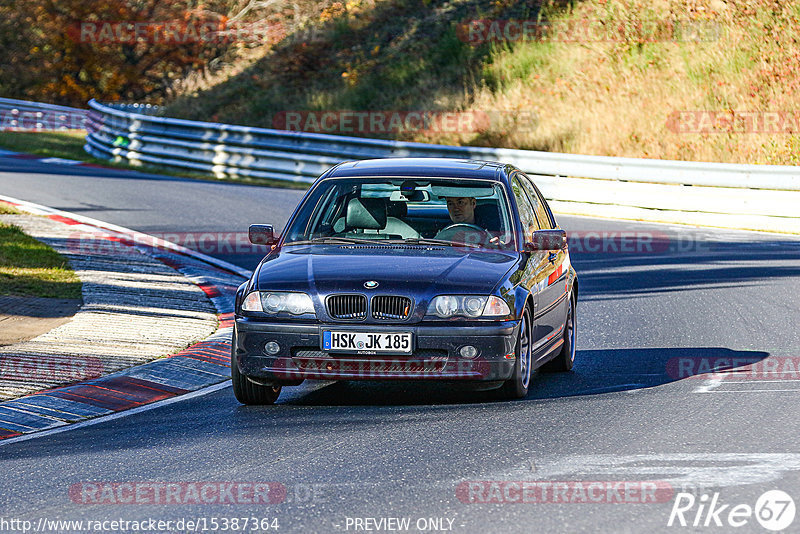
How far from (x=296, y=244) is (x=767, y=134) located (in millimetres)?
→ 18329

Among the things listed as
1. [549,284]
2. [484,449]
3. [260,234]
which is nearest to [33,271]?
[260,234]

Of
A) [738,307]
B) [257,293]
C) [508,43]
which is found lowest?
[738,307]

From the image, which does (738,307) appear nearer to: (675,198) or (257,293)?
(257,293)

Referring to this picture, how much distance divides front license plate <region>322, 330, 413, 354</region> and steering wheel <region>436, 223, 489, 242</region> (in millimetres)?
1307

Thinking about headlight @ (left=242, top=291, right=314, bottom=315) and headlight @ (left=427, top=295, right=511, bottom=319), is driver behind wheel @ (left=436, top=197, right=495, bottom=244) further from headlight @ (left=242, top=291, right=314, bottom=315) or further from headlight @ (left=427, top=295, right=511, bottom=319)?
headlight @ (left=242, top=291, right=314, bottom=315)

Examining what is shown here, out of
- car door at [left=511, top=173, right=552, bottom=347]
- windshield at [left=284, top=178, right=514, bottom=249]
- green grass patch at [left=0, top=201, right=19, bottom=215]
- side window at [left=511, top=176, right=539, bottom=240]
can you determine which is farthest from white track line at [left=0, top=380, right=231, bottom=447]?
green grass patch at [left=0, top=201, right=19, bottom=215]

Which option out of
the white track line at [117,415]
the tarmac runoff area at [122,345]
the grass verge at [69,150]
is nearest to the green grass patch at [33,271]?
the tarmac runoff area at [122,345]

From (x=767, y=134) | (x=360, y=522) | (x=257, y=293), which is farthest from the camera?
(x=767, y=134)

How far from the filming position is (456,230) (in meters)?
9.30

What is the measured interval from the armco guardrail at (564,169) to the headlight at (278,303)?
13622mm

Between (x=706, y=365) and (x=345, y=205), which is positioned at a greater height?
(x=345, y=205)

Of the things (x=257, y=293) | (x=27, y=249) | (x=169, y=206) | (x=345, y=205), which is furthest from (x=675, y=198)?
(x=257, y=293)

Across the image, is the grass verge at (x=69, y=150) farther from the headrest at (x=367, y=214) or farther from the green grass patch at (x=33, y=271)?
the headrest at (x=367, y=214)

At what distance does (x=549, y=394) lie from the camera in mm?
9117
